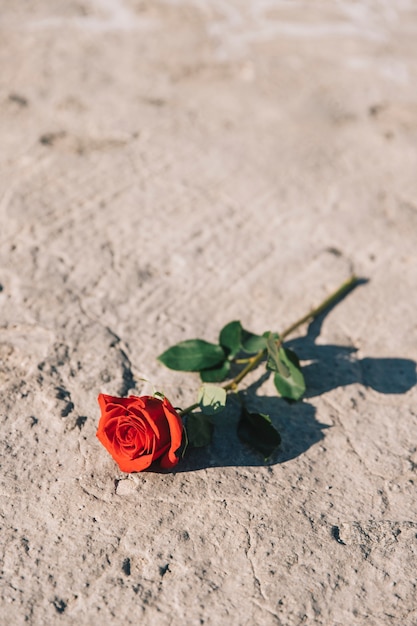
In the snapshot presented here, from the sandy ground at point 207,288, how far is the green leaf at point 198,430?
5cm

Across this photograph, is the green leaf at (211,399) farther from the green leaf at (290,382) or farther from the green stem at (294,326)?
the green leaf at (290,382)

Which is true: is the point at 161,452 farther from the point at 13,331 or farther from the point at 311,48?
the point at 311,48

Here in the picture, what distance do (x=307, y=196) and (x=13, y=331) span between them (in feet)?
3.42

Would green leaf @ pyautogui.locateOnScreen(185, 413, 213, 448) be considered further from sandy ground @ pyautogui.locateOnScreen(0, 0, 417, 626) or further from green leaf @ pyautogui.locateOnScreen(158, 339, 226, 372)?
green leaf @ pyautogui.locateOnScreen(158, 339, 226, 372)

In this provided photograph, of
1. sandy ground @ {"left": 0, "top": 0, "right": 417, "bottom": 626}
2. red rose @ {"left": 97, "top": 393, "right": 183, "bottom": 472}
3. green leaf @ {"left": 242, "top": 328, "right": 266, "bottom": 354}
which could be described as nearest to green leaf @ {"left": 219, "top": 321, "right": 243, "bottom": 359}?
green leaf @ {"left": 242, "top": 328, "right": 266, "bottom": 354}

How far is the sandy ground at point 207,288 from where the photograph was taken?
1286mm

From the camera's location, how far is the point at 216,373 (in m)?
1.61

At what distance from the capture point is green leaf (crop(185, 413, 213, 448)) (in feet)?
4.69

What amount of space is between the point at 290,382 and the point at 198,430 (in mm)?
260

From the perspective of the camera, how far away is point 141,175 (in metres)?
2.27

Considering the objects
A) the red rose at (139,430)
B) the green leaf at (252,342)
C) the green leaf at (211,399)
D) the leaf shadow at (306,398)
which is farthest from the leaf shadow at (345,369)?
the red rose at (139,430)

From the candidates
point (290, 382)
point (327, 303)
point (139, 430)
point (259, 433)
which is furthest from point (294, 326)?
point (139, 430)

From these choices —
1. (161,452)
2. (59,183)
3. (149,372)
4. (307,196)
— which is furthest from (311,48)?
(161,452)

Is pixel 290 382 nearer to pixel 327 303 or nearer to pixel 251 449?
pixel 251 449
